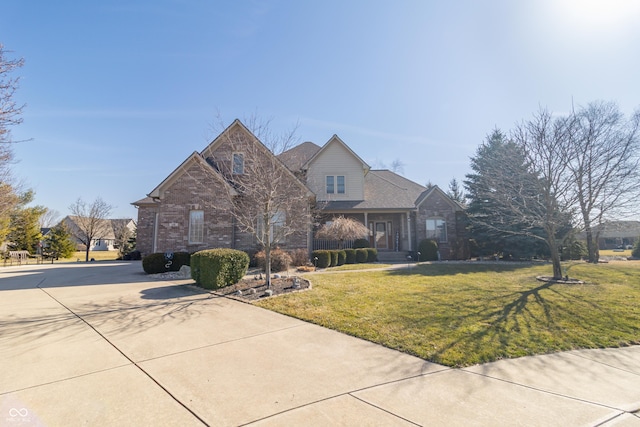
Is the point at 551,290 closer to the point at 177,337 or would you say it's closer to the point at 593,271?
the point at 593,271

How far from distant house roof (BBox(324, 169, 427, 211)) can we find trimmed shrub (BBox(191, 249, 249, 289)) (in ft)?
38.8

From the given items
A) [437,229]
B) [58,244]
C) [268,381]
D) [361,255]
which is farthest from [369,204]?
[58,244]

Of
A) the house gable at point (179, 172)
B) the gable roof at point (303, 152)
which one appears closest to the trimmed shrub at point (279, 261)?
the house gable at point (179, 172)

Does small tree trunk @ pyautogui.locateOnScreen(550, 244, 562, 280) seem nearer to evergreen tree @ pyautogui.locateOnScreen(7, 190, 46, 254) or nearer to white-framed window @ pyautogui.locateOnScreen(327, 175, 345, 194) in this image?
white-framed window @ pyautogui.locateOnScreen(327, 175, 345, 194)

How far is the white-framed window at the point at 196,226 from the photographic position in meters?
16.0

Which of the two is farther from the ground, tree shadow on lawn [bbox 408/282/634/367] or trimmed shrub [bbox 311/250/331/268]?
trimmed shrub [bbox 311/250/331/268]

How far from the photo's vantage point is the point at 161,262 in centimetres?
1348

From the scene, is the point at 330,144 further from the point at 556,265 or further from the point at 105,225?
the point at 105,225

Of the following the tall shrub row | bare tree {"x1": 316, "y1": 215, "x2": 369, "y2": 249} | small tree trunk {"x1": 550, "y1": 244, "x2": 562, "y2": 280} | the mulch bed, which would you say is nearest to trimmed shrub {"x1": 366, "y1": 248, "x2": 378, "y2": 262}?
the tall shrub row

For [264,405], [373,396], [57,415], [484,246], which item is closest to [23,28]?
[57,415]

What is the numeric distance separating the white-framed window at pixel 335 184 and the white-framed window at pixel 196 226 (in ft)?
31.8

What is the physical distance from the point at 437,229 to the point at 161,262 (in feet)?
59.4

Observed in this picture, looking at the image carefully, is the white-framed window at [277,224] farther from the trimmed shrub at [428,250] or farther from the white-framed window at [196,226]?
the trimmed shrub at [428,250]

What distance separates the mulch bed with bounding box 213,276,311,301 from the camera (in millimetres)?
8750
